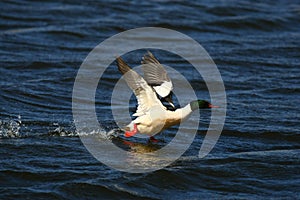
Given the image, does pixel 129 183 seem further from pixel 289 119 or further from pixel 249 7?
pixel 249 7

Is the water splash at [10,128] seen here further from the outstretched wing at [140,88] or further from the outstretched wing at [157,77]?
the outstretched wing at [157,77]

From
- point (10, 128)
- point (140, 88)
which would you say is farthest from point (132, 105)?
point (140, 88)

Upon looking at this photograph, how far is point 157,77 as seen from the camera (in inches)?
432

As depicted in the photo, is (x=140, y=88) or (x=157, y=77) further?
(x=157, y=77)

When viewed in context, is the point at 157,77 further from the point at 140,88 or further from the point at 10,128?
the point at 10,128

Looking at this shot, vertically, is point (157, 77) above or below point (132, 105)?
above

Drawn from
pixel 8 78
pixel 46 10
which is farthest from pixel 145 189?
pixel 46 10

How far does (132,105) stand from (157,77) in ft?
9.09

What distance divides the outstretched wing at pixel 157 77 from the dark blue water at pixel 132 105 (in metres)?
1.00

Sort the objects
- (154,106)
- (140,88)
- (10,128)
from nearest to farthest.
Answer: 1. (140,88)
2. (154,106)
3. (10,128)

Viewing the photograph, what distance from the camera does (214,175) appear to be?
1048 centimetres

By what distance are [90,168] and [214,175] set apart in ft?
5.32

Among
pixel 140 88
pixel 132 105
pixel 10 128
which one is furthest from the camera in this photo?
pixel 132 105

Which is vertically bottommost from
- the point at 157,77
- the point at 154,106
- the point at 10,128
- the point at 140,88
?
the point at 10,128
